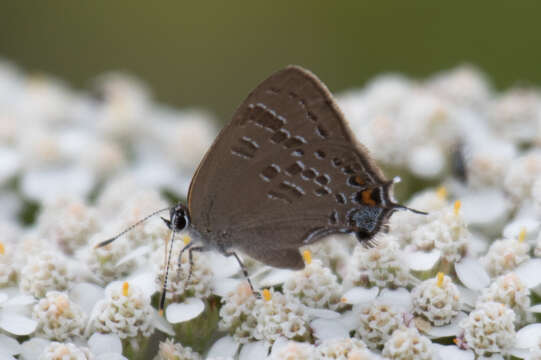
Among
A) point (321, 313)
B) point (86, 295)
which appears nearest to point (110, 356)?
point (86, 295)

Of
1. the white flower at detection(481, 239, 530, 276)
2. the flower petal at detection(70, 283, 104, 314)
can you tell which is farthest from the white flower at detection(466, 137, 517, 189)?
the flower petal at detection(70, 283, 104, 314)

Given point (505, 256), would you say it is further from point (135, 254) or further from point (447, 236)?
point (135, 254)

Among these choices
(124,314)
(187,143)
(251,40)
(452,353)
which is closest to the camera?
(452,353)

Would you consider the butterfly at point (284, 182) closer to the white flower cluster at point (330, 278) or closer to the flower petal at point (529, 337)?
the white flower cluster at point (330, 278)

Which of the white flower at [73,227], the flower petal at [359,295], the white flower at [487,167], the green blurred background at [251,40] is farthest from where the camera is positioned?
the green blurred background at [251,40]

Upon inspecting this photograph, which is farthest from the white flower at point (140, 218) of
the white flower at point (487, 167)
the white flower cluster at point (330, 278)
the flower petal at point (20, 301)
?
the white flower at point (487, 167)

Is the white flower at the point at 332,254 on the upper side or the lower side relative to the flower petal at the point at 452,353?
upper
